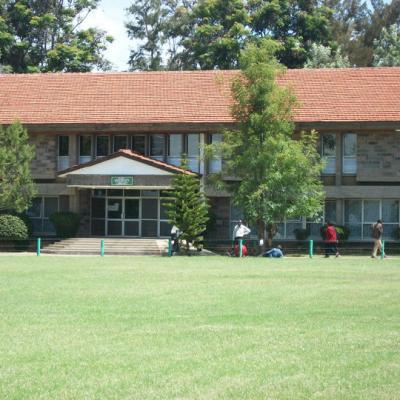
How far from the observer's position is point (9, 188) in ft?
129

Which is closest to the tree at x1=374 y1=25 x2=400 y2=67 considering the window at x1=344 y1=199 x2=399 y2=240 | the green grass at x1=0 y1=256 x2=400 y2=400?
the window at x1=344 y1=199 x2=399 y2=240

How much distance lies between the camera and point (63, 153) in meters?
43.9

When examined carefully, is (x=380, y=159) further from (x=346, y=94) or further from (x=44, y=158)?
(x=44, y=158)

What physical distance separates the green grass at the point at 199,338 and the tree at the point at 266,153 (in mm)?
14041

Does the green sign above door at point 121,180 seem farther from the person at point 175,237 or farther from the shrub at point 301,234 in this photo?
the shrub at point 301,234

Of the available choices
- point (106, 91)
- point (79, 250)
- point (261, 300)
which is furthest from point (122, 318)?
point (106, 91)

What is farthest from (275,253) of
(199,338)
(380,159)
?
(199,338)

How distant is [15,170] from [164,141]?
7253 mm

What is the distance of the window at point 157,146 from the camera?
4338 centimetres

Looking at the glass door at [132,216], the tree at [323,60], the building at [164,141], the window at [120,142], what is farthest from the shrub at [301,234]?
the tree at [323,60]

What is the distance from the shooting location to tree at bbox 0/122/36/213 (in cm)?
3950

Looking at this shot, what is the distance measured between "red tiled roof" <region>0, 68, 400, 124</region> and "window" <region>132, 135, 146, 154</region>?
1.10 metres

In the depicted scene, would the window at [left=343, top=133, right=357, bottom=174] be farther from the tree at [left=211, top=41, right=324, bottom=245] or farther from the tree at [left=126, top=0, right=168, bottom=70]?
the tree at [left=126, top=0, right=168, bottom=70]

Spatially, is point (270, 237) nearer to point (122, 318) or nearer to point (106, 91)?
point (106, 91)
